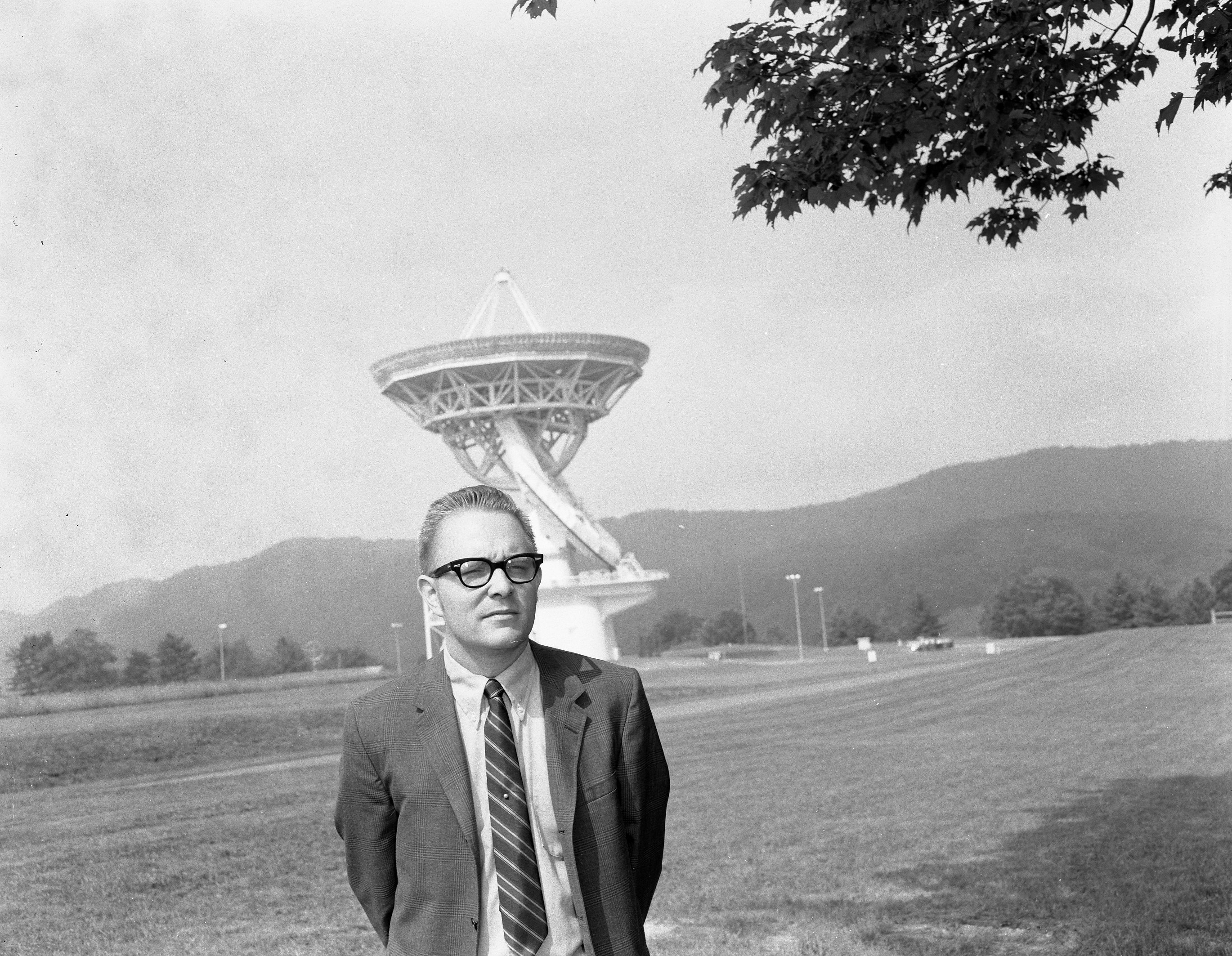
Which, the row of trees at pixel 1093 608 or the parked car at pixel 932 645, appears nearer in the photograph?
the parked car at pixel 932 645

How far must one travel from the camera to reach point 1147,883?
582 cm

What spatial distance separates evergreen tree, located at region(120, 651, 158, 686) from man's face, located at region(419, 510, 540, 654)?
889 inches

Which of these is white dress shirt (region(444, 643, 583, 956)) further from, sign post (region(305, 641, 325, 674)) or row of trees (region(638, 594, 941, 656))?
row of trees (region(638, 594, 941, 656))

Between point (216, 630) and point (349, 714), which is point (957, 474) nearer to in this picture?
point (216, 630)

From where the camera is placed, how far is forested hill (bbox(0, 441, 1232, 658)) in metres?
28.1

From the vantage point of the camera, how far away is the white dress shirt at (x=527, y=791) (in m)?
2.04

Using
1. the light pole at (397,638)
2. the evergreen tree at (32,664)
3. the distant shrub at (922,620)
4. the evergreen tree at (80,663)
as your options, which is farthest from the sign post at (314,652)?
the distant shrub at (922,620)

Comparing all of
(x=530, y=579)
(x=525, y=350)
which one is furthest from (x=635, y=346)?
(x=530, y=579)

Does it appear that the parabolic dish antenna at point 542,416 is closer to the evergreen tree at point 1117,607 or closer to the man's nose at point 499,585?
the evergreen tree at point 1117,607

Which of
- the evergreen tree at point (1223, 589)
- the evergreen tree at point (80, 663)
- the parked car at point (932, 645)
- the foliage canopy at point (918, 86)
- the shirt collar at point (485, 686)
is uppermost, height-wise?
the foliage canopy at point (918, 86)

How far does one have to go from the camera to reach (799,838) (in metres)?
7.38

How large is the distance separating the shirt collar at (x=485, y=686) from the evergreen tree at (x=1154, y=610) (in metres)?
33.5

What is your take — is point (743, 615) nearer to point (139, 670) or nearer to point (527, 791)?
point (139, 670)

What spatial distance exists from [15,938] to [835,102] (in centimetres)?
491
